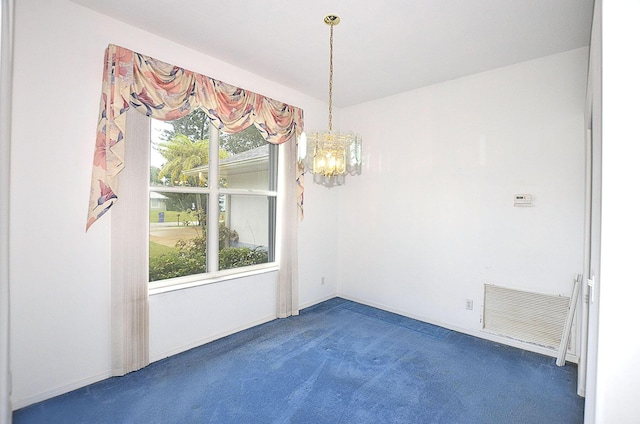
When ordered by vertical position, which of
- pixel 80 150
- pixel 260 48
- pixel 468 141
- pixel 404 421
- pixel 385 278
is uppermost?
pixel 260 48

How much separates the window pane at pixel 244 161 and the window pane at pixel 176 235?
39 centimetres

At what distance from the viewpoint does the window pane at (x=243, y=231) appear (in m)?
3.34

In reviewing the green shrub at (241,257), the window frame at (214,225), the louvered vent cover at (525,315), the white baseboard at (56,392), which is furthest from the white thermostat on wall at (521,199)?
the white baseboard at (56,392)

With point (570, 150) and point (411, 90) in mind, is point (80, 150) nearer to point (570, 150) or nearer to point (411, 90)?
point (411, 90)

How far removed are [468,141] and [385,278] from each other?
2.00 meters

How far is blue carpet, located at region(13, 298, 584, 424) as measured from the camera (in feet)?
6.66

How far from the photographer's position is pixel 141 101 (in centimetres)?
249

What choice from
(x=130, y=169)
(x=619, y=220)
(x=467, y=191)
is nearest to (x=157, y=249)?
(x=130, y=169)

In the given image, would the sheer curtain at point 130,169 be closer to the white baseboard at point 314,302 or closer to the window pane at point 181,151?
the window pane at point 181,151

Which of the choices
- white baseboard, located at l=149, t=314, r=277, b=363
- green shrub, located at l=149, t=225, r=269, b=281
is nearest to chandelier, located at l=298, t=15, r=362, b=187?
green shrub, located at l=149, t=225, r=269, b=281

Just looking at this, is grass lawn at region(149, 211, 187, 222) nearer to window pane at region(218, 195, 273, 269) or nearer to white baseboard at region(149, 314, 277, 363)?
window pane at region(218, 195, 273, 269)

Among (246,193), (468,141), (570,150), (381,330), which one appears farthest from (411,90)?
(381,330)

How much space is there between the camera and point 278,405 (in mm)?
2131

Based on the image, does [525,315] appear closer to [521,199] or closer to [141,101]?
[521,199]
